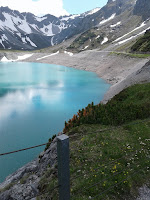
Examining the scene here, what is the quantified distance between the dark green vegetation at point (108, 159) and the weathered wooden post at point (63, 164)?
62 centimetres

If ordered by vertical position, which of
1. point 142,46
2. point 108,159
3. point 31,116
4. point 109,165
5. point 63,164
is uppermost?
point 142,46

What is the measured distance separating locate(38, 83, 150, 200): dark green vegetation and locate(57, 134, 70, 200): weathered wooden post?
0.62 m

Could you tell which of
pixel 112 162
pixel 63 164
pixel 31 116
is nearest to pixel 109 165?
pixel 112 162

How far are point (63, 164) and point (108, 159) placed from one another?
5762mm

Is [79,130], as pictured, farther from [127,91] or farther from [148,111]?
[127,91]

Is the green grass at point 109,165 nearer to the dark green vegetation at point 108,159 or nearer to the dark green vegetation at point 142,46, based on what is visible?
the dark green vegetation at point 108,159

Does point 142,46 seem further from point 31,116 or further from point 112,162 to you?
point 112,162

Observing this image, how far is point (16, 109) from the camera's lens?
34.1 meters

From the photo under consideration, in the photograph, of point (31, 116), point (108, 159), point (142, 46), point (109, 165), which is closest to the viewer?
point (109, 165)

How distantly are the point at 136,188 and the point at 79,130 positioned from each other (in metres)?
7.44

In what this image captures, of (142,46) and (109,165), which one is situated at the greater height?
(142,46)

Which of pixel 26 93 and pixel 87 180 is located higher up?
pixel 26 93

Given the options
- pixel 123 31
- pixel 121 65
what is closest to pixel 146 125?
pixel 121 65

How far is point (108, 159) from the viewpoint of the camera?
995cm
